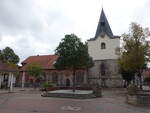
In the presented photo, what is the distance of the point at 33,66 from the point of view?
4134 centimetres

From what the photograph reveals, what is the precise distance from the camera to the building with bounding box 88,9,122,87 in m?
46.5

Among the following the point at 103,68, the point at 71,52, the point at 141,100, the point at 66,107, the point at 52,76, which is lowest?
the point at 66,107

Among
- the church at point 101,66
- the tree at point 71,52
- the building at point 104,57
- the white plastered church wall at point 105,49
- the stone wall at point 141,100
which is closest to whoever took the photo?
the stone wall at point 141,100

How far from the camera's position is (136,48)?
91.3ft

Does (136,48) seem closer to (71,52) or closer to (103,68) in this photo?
(71,52)

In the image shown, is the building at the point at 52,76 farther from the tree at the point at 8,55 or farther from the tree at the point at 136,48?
the tree at the point at 136,48

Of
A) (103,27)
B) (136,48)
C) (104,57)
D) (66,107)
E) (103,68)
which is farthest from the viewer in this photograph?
(103,27)

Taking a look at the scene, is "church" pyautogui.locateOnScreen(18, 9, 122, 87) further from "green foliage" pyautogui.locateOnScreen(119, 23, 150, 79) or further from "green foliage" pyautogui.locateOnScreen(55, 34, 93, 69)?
"green foliage" pyautogui.locateOnScreen(55, 34, 93, 69)

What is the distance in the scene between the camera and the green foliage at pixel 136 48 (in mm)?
27312

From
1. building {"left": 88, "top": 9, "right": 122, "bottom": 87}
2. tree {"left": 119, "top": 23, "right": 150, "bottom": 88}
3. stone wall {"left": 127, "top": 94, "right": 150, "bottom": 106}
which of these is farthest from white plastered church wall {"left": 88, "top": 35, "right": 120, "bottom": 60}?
stone wall {"left": 127, "top": 94, "right": 150, "bottom": 106}

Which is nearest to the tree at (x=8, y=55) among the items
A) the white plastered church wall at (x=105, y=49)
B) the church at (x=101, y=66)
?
the church at (x=101, y=66)

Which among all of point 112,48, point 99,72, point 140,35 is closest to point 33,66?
point 99,72

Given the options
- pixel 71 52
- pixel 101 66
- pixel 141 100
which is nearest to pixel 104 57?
pixel 101 66

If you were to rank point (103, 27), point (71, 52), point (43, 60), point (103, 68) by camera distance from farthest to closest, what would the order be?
point (43, 60) < point (103, 27) < point (103, 68) < point (71, 52)
